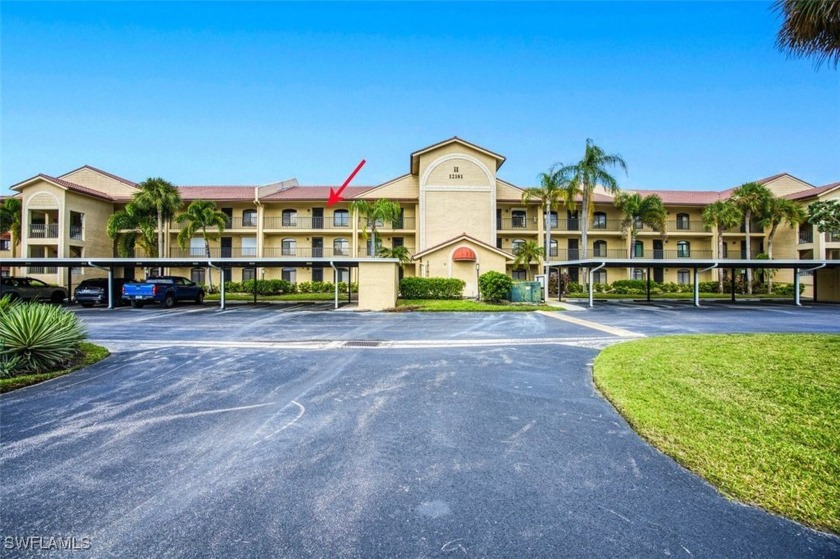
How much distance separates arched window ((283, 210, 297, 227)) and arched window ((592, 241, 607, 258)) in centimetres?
2879

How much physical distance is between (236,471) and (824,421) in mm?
6759

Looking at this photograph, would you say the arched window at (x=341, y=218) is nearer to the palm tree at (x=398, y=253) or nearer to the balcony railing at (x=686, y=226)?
the palm tree at (x=398, y=253)

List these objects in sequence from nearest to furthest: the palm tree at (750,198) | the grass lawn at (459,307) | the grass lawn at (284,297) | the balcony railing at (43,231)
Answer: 1. the grass lawn at (459,307)
2. the balcony railing at (43,231)
3. the grass lawn at (284,297)
4. the palm tree at (750,198)

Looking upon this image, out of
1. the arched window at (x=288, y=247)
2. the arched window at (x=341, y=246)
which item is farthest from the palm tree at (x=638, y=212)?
the arched window at (x=288, y=247)

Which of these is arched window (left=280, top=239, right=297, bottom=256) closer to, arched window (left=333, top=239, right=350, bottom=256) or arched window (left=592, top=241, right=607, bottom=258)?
arched window (left=333, top=239, right=350, bottom=256)

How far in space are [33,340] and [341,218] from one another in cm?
3002

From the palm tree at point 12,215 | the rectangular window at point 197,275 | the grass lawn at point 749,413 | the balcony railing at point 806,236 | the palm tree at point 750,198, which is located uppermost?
the palm tree at point 750,198

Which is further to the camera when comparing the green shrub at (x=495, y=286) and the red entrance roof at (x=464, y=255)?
the red entrance roof at (x=464, y=255)

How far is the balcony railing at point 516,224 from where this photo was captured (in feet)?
120

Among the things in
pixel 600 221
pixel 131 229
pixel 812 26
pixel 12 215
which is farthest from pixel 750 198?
pixel 12 215

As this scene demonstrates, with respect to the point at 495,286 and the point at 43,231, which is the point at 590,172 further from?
the point at 43,231

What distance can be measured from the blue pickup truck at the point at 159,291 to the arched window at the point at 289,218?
40.0ft

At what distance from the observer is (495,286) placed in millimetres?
25578

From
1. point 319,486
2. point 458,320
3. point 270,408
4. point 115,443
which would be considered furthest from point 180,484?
point 458,320
